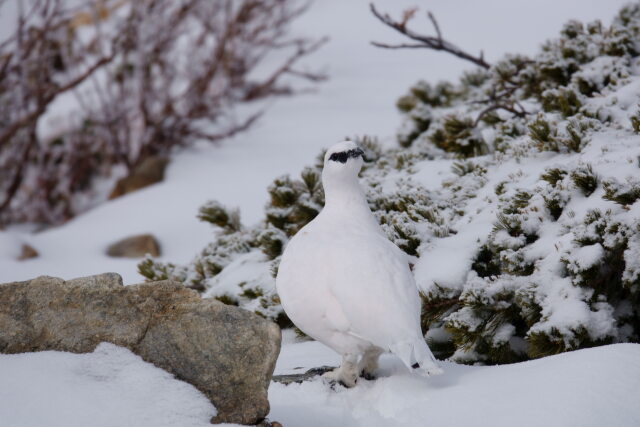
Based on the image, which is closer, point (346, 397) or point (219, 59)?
point (346, 397)

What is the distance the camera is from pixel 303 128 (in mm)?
7406

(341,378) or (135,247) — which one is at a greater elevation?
(341,378)

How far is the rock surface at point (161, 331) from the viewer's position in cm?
175

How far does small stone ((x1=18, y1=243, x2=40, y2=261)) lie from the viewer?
5277mm

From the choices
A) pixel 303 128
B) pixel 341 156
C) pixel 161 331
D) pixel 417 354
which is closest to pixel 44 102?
pixel 303 128

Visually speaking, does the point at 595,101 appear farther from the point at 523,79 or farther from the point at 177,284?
the point at 177,284

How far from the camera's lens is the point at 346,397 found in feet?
6.37

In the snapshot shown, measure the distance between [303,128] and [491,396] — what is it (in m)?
5.77

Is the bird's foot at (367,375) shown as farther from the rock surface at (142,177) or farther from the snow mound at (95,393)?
the rock surface at (142,177)

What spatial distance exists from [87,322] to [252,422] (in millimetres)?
485

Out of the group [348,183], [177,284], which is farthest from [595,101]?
[177,284]

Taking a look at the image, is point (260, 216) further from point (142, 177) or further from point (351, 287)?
point (351, 287)

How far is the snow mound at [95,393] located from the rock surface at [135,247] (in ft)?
11.8

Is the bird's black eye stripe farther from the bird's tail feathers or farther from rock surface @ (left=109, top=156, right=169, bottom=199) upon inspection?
rock surface @ (left=109, top=156, right=169, bottom=199)
